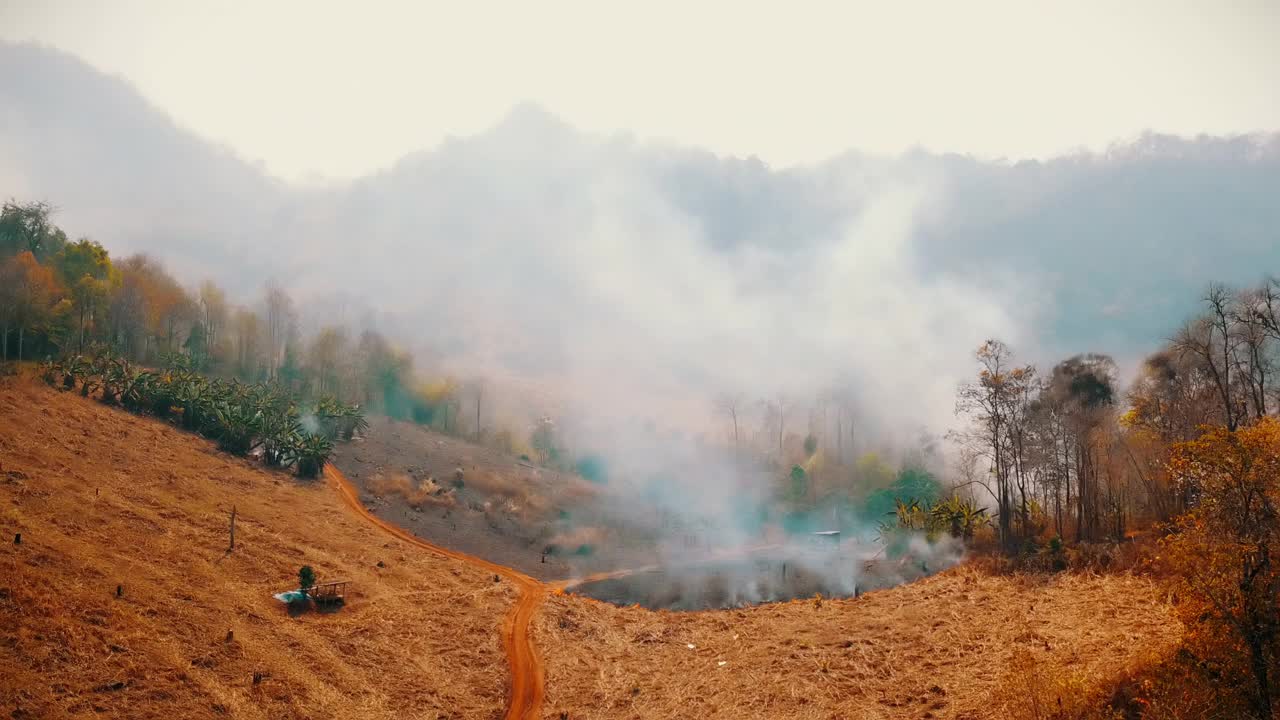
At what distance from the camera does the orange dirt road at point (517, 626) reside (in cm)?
2566

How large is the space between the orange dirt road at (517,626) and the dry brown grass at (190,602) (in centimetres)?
73

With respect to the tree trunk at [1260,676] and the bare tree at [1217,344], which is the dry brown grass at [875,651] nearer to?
the tree trunk at [1260,676]

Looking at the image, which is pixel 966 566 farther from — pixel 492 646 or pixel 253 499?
pixel 253 499

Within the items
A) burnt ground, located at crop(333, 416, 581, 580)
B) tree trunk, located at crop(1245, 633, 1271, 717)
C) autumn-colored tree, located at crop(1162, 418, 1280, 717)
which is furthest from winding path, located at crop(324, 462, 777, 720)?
tree trunk, located at crop(1245, 633, 1271, 717)

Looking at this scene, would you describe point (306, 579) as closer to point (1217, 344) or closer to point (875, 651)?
point (875, 651)

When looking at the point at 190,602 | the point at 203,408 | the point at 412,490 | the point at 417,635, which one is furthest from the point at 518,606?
the point at 203,408

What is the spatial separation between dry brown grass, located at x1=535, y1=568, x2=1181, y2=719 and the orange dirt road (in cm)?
69

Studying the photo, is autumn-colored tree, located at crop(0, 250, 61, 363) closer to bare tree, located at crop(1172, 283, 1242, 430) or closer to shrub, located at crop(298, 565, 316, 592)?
shrub, located at crop(298, 565, 316, 592)

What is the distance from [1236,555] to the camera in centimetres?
1277

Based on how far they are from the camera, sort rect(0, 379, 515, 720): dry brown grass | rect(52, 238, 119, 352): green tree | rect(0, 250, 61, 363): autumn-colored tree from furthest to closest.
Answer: rect(52, 238, 119, 352): green tree
rect(0, 250, 61, 363): autumn-colored tree
rect(0, 379, 515, 720): dry brown grass

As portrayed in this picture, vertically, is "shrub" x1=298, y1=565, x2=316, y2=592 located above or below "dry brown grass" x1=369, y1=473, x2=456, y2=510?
below

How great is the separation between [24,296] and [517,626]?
62123 mm

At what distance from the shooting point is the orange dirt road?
84.2 ft

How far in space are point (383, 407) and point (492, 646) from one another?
91.9 metres
